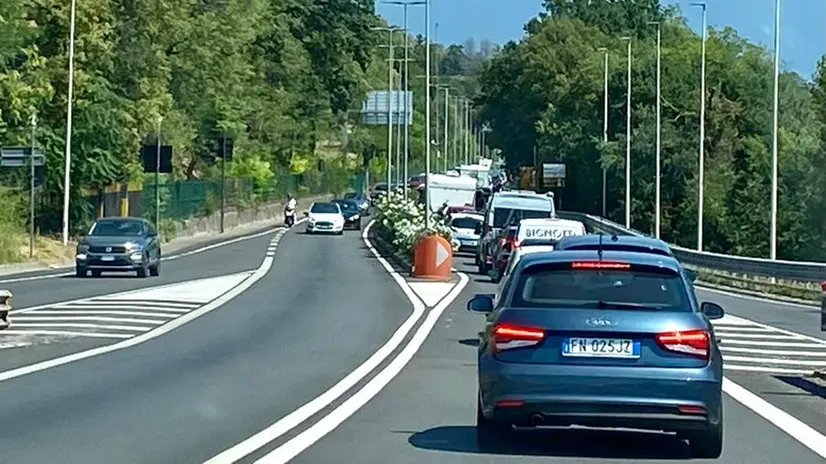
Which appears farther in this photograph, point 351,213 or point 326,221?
point 351,213

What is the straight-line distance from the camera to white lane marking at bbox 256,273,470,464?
482 inches

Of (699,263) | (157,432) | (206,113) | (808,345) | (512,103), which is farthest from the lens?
(512,103)

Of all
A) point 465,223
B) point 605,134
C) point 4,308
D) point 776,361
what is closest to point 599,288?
point 776,361

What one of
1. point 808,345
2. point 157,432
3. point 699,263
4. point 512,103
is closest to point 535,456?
point 157,432

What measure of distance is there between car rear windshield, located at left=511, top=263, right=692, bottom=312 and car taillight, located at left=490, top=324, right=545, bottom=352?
0.81ft

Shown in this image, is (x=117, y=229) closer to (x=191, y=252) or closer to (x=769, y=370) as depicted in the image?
(x=191, y=252)

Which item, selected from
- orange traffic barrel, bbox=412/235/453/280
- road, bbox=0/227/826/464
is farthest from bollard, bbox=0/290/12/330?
orange traffic barrel, bbox=412/235/453/280

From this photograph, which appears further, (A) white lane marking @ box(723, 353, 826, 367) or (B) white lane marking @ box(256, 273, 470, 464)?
(A) white lane marking @ box(723, 353, 826, 367)

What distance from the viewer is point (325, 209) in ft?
256

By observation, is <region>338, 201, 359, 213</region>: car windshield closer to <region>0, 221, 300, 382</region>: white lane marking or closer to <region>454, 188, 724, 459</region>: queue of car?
<region>0, 221, 300, 382</region>: white lane marking

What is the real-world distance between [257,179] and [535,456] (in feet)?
278

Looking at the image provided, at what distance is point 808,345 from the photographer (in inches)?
968

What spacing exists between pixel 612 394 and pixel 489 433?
1683 mm

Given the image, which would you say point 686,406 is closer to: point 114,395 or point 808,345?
point 114,395
